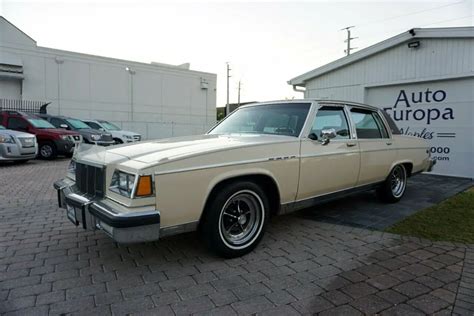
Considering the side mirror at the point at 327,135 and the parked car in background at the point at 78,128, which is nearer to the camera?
the side mirror at the point at 327,135

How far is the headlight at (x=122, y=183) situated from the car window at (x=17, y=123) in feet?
38.5

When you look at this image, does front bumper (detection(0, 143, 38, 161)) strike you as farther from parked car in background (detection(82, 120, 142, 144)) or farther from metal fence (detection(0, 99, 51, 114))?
metal fence (detection(0, 99, 51, 114))

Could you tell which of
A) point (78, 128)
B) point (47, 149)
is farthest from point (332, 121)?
point (78, 128)

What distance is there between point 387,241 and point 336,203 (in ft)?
6.14

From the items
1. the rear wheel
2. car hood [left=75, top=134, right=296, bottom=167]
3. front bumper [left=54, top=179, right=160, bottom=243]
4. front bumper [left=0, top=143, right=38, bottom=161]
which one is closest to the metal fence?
the rear wheel

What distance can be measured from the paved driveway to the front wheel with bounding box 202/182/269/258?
0.15 m

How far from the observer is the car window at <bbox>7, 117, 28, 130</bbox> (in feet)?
40.7

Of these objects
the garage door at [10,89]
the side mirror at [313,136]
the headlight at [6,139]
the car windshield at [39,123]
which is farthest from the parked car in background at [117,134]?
the side mirror at [313,136]

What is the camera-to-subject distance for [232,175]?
3.28 metres

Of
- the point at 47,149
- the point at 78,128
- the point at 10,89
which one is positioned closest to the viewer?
the point at 47,149

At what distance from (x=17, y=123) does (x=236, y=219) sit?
12434 mm

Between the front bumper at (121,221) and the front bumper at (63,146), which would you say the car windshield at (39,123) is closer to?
the front bumper at (63,146)

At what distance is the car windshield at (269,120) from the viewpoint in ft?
13.9

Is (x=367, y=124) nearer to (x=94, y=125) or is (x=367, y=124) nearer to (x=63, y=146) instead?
(x=63, y=146)
